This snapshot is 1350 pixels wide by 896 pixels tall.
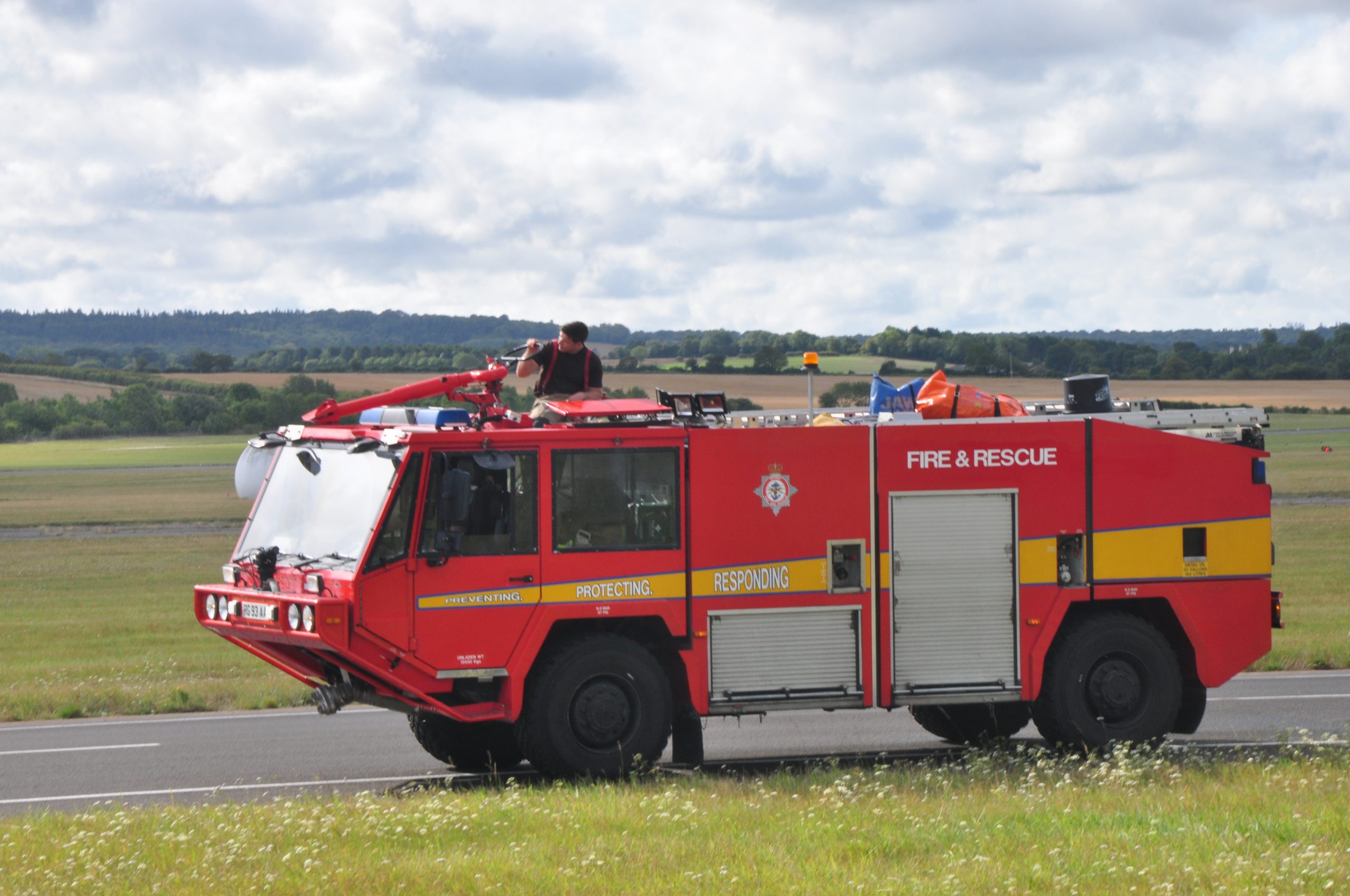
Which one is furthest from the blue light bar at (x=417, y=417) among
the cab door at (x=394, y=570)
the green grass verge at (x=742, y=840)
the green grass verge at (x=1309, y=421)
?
the green grass verge at (x=1309, y=421)

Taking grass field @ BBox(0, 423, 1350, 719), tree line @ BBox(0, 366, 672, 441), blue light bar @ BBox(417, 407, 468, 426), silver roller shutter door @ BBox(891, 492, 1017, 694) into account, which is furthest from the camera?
tree line @ BBox(0, 366, 672, 441)

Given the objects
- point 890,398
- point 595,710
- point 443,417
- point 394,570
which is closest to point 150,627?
point 443,417

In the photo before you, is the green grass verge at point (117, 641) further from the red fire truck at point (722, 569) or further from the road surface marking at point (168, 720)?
the red fire truck at point (722, 569)

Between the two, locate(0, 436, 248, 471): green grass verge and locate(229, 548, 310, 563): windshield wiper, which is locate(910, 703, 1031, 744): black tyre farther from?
locate(0, 436, 248, 471): green grass verge

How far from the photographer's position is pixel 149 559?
44.3 m

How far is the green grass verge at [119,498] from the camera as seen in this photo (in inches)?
2466

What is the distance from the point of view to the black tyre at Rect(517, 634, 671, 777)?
33.4 ft

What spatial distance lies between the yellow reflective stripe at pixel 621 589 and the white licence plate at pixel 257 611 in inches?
74.3

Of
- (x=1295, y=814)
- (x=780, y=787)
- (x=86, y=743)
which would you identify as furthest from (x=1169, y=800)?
(x=86, y=743)

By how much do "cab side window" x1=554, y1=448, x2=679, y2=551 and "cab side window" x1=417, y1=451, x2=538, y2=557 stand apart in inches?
7.6

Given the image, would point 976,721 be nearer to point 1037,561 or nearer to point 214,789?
point 1037,561

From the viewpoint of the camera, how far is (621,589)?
10344 millimetres

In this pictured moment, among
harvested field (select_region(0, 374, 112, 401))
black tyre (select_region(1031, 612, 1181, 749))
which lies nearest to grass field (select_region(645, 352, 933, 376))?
black tyre (select_region(1031, 612, 1181, 749))

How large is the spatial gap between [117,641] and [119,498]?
178ft
